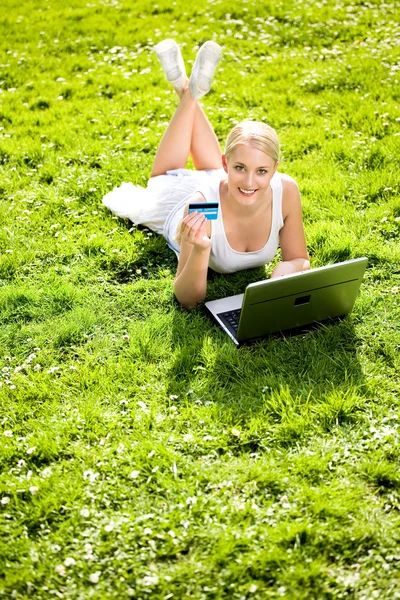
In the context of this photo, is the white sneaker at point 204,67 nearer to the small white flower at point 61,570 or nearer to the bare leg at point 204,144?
the bare leg at point 204,144

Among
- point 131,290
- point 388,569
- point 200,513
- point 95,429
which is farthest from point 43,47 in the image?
point 388,569

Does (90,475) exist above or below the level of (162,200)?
below

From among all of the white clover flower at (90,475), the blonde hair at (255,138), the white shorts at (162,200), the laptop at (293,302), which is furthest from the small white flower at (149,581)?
the white shorts at (162,200)

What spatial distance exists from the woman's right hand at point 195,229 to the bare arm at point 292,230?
823 mm

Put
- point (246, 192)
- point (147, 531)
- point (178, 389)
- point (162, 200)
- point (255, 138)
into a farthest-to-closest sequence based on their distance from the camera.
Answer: point (162, 200) < point (246, 192) < point (255, 138) < point (178, 389) < point (147, 531)

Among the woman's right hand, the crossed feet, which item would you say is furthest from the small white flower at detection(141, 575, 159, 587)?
the crossed feet

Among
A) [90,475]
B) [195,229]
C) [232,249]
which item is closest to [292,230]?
[232,249]

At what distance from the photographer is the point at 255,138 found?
4.52 m

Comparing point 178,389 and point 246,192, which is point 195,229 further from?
point 178,389

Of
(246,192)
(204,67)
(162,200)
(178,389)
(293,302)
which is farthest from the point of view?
(204,67)

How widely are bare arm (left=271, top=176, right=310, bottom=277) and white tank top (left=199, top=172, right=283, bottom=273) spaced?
52mm

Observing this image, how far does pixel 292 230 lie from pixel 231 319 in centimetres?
82

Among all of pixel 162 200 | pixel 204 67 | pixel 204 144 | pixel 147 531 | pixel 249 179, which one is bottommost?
pixel 147 531

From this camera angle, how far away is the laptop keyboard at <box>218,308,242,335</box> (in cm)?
466
